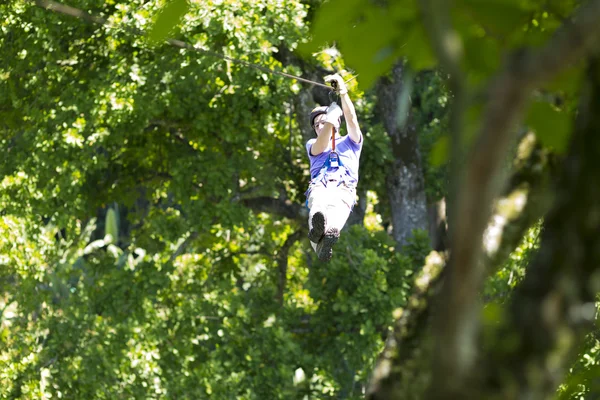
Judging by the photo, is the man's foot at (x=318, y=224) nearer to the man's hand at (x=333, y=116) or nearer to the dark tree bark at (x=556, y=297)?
the man's hand at (x=333, y=116)

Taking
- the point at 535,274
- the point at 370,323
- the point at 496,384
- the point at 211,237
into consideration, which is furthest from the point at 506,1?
the point at 211,237

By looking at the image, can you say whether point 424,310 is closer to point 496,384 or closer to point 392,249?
point 496,384

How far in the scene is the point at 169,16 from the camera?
1533mm

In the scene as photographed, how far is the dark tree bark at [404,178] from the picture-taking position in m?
10.1

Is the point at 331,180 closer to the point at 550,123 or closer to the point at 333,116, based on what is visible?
the point at 333,116

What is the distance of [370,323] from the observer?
8.63m

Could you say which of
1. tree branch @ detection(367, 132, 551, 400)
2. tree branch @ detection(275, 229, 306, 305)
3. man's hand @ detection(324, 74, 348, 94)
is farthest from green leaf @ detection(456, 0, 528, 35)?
tree branch @ detection(275, 229, 306, 305)

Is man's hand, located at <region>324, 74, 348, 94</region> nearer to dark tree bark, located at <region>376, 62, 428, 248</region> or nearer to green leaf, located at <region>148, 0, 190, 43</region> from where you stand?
green leaf, located at <region>148, 0, 190, 43</region>

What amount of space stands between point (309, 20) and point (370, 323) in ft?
8.69

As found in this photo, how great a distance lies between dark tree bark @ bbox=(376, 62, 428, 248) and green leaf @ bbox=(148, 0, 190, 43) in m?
8.54

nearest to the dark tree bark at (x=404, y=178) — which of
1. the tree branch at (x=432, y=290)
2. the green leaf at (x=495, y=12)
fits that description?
the tree branch at (x=432, y=290)

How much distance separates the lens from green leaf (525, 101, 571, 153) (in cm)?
131

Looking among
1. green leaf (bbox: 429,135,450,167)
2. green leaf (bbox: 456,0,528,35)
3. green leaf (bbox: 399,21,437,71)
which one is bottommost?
green leaf (bbox: 456,0,528,35)

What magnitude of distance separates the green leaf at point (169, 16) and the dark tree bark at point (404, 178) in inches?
336
